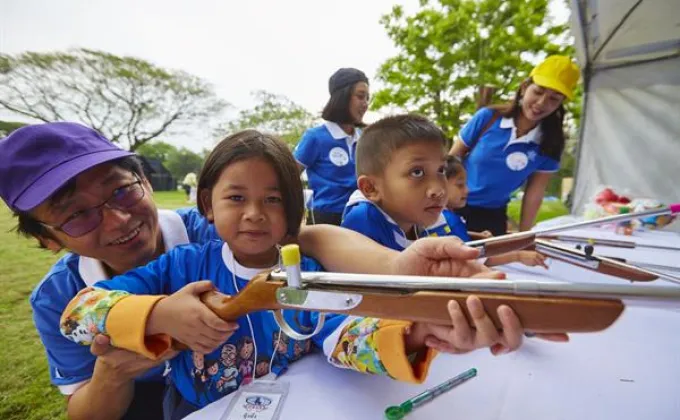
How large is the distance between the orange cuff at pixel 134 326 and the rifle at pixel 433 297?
0.42 feet

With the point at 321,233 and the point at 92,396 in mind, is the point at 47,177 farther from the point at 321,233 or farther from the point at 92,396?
the point at 321,233

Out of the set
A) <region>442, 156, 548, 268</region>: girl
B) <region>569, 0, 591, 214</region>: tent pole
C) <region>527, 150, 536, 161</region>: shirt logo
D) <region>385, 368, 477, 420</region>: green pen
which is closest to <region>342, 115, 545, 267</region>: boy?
<region>442, 156, 548, 268</region>: girl

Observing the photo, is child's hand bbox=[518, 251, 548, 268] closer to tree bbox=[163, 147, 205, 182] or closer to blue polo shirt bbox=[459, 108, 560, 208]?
blue polo shirt bbox=[459, 108, 560, 208]

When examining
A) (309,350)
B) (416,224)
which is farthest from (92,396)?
(416,224)

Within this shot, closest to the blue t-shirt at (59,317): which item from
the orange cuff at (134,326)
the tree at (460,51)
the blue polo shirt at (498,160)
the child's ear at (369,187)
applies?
the orange cuff at (134,326)

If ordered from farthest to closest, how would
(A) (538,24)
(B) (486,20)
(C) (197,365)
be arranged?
(B) (486,20), (A) (538,24), (C) (197,365)

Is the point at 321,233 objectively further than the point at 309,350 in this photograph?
Yes

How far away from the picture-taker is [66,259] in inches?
40.8

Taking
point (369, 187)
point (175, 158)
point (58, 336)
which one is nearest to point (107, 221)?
point (58, 336)

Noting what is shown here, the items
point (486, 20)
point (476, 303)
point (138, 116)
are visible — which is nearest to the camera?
point (476, 303)

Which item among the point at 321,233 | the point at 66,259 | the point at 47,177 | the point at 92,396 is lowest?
the point at 92,396

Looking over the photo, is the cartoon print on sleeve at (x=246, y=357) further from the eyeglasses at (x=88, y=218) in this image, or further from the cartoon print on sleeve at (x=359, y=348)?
the eyeglasses at (x=88, y=218)

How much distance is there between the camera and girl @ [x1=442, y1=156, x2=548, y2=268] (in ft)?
4.88

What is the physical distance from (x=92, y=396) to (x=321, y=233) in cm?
70
